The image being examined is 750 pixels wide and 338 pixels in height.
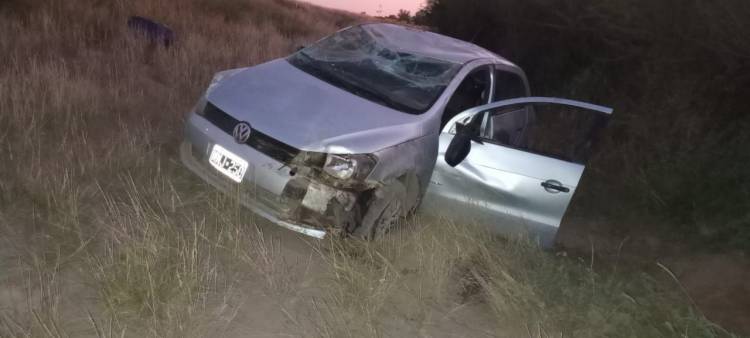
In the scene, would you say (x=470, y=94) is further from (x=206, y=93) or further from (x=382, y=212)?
(x=206, y=93)

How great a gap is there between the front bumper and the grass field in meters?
0.13

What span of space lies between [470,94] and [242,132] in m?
2.14

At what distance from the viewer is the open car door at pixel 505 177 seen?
4859mm

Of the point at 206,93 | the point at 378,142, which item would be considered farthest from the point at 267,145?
the point at 206,93

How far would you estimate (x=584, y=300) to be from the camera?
13.7 feet

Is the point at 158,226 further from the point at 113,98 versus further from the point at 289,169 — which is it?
the point at 113,98

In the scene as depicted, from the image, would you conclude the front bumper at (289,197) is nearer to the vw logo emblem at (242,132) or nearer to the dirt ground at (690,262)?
the vw logo emblem at (242,132)

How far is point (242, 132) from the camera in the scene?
4.42m

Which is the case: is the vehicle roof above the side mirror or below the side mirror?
above

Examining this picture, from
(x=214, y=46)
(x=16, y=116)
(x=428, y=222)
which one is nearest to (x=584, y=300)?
(x=428, y=222)

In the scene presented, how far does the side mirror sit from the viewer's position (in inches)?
190

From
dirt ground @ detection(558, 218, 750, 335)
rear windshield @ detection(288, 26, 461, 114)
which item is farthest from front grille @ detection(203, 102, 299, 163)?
dirt ground @ detection(558, 218, 750, 335)

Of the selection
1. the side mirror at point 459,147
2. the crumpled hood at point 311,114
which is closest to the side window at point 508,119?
the side mirror at point 459,147

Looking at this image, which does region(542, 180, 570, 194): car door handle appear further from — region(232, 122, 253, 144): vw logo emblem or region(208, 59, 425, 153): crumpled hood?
region(232, 122, 253, 144): vw logo emblem
